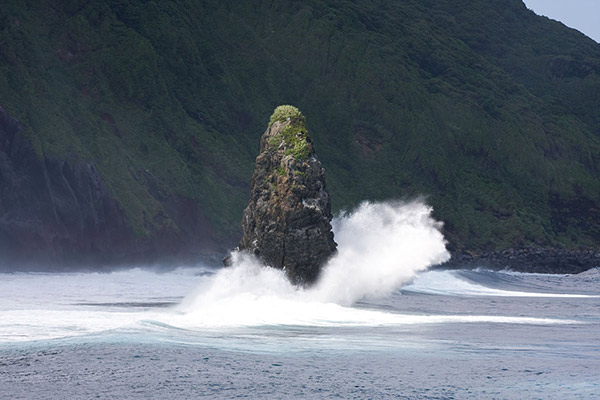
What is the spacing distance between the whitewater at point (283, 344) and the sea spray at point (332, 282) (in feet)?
0.27

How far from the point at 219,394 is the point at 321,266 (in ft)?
63.1

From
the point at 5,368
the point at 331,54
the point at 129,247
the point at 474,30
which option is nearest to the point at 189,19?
the point at 331,54

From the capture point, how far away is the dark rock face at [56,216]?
192ft

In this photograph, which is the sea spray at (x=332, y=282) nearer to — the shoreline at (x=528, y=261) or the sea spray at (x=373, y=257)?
the sea spray at (x=373, y=257)

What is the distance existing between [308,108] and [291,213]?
104465mm

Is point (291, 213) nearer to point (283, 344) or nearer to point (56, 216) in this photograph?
point (283, 344)

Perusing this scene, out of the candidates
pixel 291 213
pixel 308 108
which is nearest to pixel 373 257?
pixel 291 213

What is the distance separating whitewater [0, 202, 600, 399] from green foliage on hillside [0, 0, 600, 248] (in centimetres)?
4444

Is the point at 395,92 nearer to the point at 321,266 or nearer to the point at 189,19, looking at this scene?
the point at 189,19

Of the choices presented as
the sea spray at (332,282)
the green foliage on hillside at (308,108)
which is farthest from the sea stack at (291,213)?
the green foliage on hillside at (308,108)

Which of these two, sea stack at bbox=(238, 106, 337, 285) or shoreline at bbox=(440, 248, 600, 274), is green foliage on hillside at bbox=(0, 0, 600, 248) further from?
sea stack at bbox=(238, 106, 337, 285)

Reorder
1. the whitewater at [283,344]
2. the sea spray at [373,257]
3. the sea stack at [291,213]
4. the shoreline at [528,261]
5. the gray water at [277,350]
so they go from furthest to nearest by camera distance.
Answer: the shoreline at [528,261]
the sea spray at [373,257]
the sea stack at [291,213]
the whitewater at [283,344]
the gray water at [277,350]

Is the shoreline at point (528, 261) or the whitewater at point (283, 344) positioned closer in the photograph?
the whitewater at point (283, 344)

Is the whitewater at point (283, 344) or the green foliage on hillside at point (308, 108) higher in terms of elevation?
the green foliage on hillside at point (308, 108)
